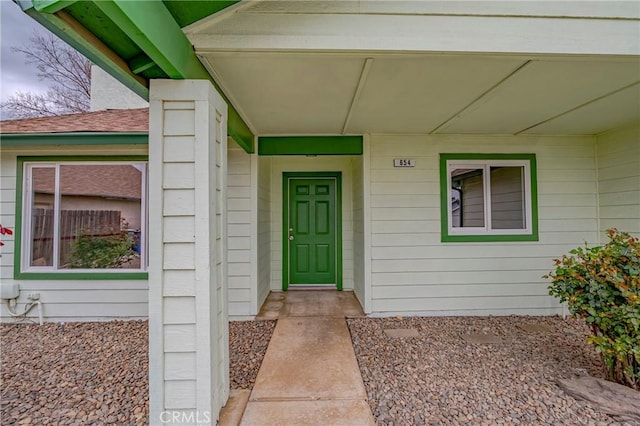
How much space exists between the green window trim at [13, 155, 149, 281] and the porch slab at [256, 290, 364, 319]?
64.7 inches

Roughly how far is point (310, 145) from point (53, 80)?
32.4 feet

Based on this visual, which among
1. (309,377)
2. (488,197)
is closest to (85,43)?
(309,377)

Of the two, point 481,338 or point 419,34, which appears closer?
point 419,34

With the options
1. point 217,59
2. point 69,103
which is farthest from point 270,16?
point 69,103

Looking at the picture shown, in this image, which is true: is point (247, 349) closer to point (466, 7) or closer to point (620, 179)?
point (466, 7)

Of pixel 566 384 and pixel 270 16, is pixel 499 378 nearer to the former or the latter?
pixel 566 384

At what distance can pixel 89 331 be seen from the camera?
11.0 ft

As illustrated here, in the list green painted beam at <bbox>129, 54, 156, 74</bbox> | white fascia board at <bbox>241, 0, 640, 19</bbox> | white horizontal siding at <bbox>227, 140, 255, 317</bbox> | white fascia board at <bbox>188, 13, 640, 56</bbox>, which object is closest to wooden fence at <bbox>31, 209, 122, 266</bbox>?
white horizontal siding at <bbox>227, 140, 255, 317</bbox>

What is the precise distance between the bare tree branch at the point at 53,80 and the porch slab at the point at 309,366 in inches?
403

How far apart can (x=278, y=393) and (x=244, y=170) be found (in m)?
2.57

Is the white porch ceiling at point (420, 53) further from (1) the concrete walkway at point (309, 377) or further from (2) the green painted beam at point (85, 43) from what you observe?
(1) the concrete walkway at point (309, 377)

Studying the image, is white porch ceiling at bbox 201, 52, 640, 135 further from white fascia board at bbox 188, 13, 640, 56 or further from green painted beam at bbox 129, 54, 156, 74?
green painted beam at bbox 129, 54, 156, 74

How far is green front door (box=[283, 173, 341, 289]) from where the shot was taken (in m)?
5.04

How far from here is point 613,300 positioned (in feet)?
6.82
